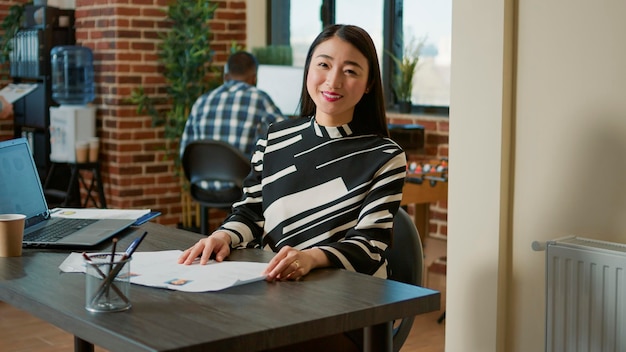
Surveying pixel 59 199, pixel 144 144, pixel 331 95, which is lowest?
pixel 59 199

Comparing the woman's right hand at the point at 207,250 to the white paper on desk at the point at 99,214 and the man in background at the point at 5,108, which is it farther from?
the man in background at the point at 5,108

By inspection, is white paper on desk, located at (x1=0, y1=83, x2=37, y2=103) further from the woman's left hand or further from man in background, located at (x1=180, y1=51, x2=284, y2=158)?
the woman's left hand

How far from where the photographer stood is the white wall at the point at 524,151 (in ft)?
8.33

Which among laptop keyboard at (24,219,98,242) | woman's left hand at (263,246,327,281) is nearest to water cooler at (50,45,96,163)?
laptop keyboard at (24,219,98,242)

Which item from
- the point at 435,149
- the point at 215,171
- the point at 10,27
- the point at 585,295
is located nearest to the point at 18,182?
the point at 585,295

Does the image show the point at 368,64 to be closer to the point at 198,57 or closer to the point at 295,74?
the point at 295,74

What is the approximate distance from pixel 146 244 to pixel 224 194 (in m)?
2.54

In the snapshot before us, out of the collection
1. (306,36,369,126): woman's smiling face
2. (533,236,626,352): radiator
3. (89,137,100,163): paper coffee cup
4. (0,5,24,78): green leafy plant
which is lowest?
(533,236,626,352): radiator

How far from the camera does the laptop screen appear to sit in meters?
2.26

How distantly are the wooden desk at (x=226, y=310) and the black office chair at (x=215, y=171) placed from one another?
2628 millimetres

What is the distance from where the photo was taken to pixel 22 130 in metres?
6.55

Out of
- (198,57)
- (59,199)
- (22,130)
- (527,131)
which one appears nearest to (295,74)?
(198,57)

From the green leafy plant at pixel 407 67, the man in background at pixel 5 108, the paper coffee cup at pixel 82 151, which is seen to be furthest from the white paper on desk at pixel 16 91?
the green leafy plant at pixel 407 67

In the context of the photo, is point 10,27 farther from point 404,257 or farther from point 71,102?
point 404,257
